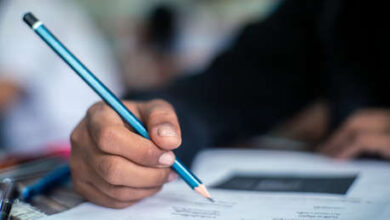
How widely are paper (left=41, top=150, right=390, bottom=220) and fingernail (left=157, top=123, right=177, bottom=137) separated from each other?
0.07 metres

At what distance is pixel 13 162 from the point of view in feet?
1.65

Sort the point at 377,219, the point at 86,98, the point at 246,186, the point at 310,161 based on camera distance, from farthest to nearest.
A: the point at 86,98 < the point at 310,161 < the point at 246,186 < the point at 377,219

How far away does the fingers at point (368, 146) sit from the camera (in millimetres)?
480

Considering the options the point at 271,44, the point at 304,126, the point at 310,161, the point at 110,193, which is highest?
the point at 271,44

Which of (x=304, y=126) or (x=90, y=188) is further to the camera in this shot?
(x=304, y=126)

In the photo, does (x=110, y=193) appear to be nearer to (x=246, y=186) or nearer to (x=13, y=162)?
(x=246, y=186)

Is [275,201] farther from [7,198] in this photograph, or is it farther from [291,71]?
[291,71]

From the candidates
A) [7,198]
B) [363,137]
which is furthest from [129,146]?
[363,137]

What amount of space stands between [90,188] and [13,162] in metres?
0.21

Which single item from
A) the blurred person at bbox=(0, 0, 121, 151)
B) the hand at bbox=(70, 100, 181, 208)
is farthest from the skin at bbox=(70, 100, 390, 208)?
the blurred person at bbox=(0, 0, 121, 151)

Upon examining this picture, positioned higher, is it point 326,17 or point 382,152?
point 326,17

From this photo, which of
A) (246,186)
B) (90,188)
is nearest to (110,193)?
(90,188)

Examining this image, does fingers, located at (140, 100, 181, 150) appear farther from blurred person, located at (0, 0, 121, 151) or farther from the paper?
blurred person, located at (0, 0, 121, 151)

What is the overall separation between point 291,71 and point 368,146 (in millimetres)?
320
